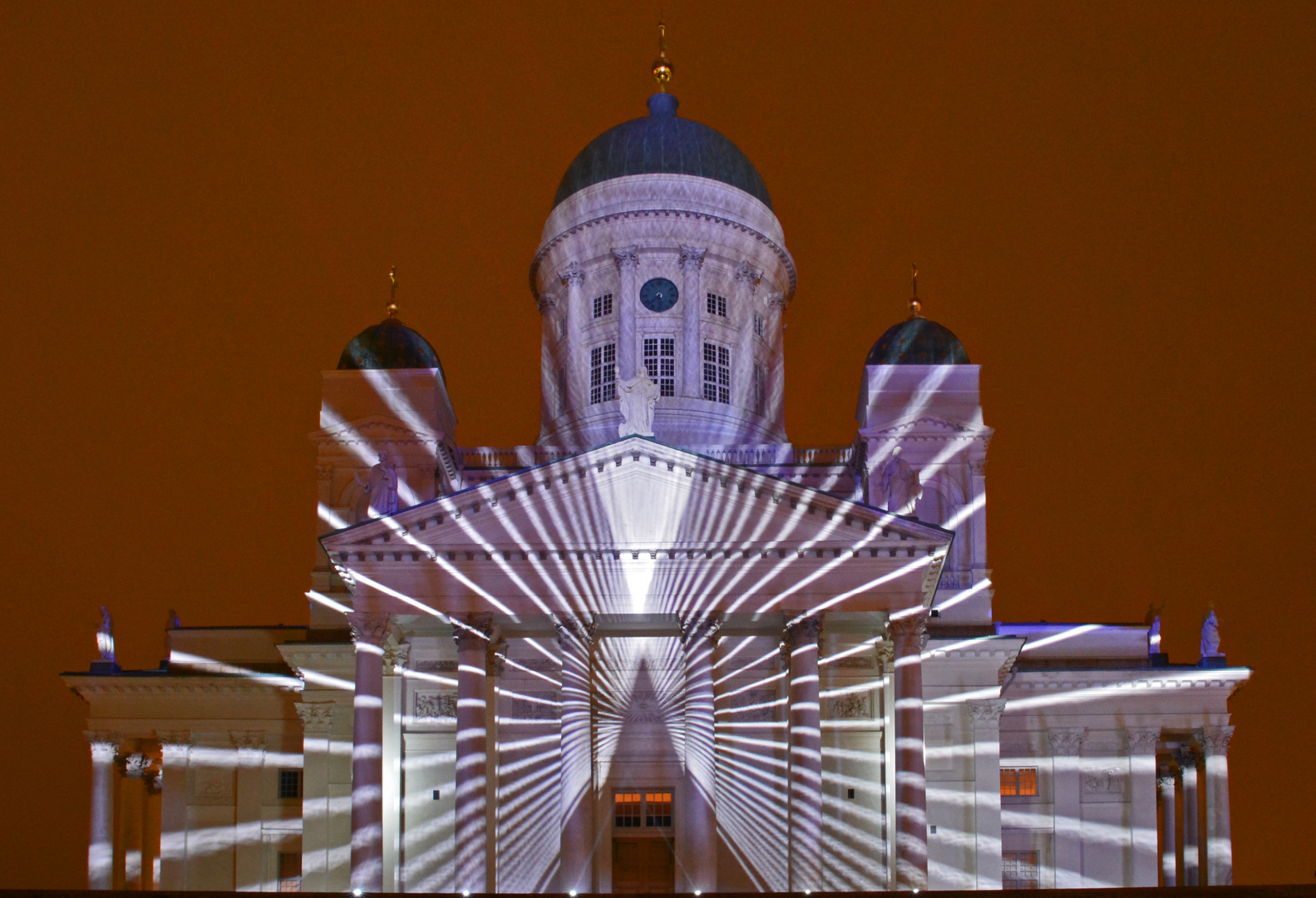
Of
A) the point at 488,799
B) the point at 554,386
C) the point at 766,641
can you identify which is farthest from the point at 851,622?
the point at 554,386

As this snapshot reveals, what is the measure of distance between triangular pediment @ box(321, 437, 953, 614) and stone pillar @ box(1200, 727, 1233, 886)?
16.4 metres

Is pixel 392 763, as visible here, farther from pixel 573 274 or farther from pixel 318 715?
pixel 573 274

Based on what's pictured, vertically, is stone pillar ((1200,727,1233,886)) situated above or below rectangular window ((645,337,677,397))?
below

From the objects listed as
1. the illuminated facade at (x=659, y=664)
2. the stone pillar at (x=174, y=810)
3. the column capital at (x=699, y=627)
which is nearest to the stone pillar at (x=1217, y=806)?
the illuminated facade at (x=659, y=664)

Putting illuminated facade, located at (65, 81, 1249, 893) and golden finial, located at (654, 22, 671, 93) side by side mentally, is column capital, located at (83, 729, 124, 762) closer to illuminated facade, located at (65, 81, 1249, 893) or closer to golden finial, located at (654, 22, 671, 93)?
illuminated facade, located at (65, 81, 1249, 893)

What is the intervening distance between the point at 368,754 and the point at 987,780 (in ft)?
57.1

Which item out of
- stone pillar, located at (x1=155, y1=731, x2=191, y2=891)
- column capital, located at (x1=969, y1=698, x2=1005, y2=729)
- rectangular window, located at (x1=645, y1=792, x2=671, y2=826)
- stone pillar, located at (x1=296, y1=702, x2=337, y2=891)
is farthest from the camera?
stone pillar, located at (x1=155, y1=731, x2=191, y2=891)

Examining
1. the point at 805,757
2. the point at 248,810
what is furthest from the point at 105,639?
the point at 805,757

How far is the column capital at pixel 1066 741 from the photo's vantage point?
149 ft

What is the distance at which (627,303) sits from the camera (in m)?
50.4

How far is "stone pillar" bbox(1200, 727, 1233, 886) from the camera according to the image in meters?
44.8

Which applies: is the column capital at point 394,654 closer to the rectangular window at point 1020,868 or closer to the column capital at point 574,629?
the column capital at point 574,629

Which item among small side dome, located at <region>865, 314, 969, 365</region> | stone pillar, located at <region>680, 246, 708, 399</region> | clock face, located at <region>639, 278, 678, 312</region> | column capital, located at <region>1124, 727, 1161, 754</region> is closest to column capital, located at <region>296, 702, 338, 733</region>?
stone pillar, located at <region>680, 246, 708, 399</region>

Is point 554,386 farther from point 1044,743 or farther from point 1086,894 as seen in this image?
point 1086,894
